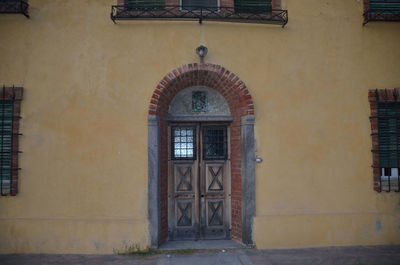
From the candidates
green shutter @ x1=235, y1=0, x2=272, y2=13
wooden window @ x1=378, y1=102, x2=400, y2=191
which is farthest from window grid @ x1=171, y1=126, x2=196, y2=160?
wooden window @ x1=378, y1=102, x2=400, y2=191

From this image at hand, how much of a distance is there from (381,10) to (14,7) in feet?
21.8

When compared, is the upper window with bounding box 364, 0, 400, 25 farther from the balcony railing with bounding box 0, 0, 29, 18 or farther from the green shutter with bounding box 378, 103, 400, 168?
the balcony railing with bounding box 0, 0, 29, 18

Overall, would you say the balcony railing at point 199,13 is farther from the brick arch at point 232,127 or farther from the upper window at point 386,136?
the upper window at point 386,136

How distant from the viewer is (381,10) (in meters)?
5.19

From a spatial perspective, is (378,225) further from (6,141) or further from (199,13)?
(6,141)

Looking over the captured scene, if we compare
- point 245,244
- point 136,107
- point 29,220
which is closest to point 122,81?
point 136,107

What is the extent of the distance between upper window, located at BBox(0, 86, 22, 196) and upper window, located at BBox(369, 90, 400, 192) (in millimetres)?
6281

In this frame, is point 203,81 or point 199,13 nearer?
point 199,13

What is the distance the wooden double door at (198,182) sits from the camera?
535cm

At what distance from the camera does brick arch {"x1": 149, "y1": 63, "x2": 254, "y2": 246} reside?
4.79 metres

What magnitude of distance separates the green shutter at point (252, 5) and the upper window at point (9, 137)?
4195 millimetres

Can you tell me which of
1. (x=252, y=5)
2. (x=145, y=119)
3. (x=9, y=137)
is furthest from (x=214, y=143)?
(x=9, y=137)

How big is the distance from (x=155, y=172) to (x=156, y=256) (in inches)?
53.9

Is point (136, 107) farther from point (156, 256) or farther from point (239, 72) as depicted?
point (156, 256)
